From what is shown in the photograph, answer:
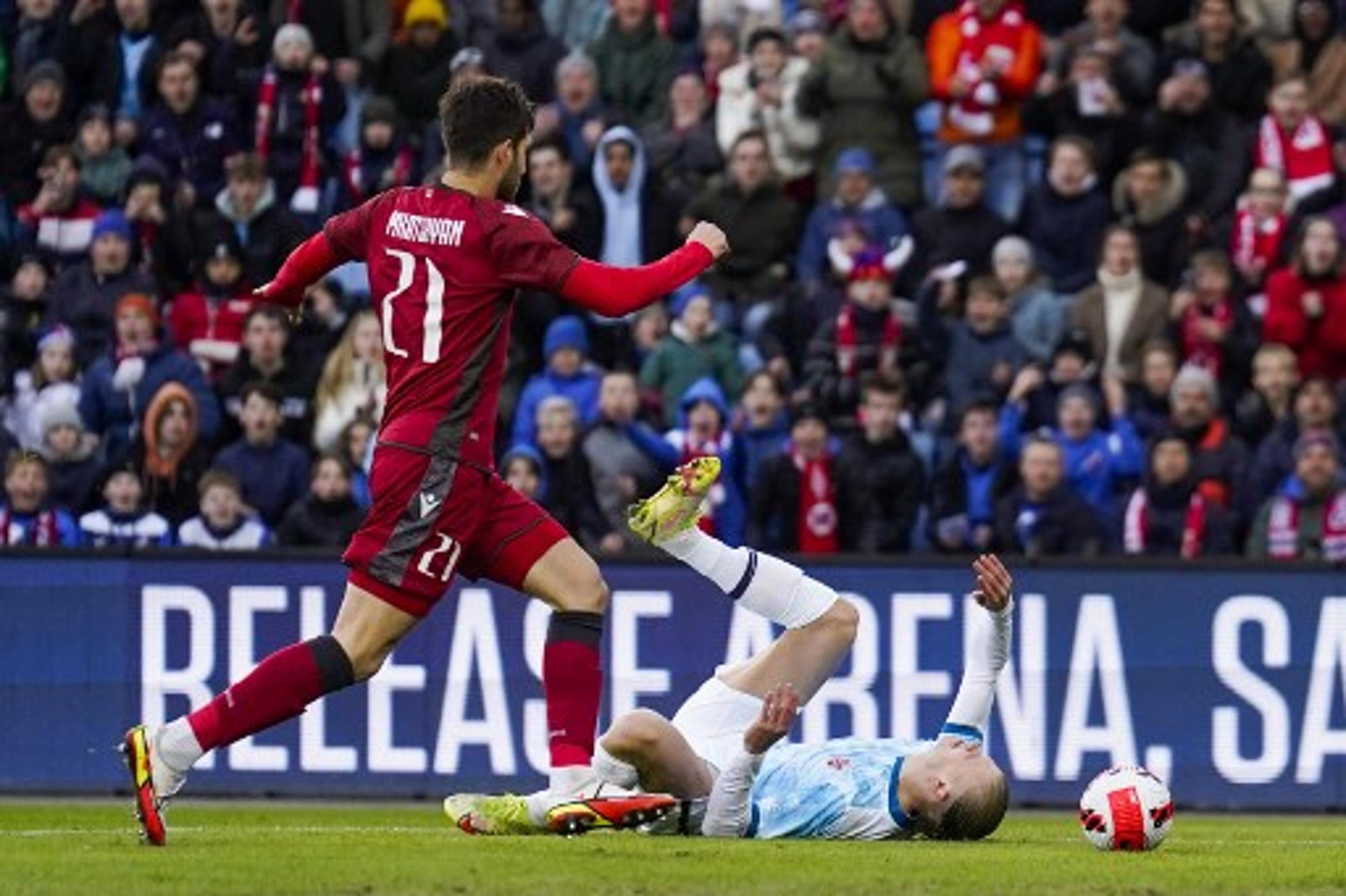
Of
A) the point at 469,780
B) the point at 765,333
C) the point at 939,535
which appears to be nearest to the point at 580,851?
the point at 469,780

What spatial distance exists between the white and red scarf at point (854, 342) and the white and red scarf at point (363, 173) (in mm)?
3144

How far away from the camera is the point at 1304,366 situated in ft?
69.2

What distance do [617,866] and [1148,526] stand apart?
8.32 m

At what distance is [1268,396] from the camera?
803 inches

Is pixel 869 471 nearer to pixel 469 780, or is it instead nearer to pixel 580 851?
pixel 469 780

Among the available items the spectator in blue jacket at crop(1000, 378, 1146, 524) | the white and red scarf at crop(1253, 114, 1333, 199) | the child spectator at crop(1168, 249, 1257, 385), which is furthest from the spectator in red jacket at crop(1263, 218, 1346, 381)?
the spectator in blue jacket at crop(1000, 378, 1146, 524)

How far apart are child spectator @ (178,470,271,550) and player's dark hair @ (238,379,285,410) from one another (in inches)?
38.1

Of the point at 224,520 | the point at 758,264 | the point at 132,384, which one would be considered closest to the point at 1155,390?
the point at 758,264

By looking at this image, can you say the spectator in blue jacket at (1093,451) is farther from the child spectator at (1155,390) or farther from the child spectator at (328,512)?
the child spectator at (328,512)

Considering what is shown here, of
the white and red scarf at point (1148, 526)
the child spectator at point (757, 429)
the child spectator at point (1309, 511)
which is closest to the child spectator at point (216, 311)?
the child spectator at point (757, 429)

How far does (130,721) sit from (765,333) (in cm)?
508

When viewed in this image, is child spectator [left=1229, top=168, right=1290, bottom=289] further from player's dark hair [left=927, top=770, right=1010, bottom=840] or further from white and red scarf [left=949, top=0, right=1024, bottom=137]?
player's dark hair [left=927, top=770, right=1010, bottom=840]

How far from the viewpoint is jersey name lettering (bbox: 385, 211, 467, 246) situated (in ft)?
41.0

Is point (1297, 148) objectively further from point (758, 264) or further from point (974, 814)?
point (974, 814)
